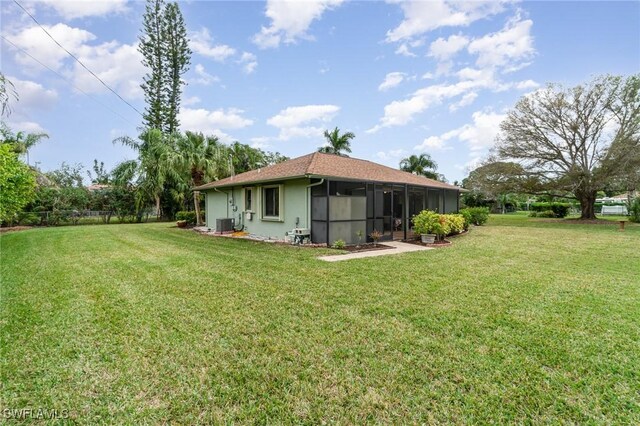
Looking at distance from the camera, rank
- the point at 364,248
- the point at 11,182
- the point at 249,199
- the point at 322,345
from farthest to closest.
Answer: the point at 249,199 → the point at 364,248 → the point at 11,182 → the point at 322,345

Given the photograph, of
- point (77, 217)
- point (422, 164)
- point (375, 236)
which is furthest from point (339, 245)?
point (422, 164)

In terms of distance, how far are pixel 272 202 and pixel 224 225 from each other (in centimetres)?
327

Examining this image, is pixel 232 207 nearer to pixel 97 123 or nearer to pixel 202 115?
pixel 97 123

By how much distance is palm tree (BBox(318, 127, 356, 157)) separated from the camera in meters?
28.4

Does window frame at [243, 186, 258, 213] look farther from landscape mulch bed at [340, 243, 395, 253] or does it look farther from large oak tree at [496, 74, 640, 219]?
large oak tree at [496, 74, 640, 219]

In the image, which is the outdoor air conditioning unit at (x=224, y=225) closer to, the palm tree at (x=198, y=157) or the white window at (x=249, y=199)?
the white window at (x=249, y=199)

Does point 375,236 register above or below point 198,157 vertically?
below

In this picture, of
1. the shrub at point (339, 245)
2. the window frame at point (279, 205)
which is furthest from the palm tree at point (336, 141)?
the shrub at point (339, 245)

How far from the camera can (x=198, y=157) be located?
17.6 metres

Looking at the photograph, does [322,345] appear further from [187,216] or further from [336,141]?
[336,141]

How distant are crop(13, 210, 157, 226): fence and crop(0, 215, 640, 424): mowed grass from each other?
16.5 metres

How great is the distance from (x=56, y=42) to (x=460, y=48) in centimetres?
1507

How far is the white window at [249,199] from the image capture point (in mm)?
12977

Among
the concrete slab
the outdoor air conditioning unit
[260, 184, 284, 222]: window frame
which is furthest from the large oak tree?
the outdoor air conditioning unit
